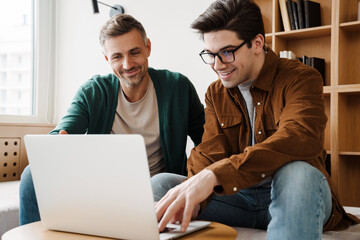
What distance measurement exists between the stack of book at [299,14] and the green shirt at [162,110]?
45.5 inches

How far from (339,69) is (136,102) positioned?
137cm

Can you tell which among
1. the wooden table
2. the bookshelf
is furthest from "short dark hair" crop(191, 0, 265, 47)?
the bookshelf

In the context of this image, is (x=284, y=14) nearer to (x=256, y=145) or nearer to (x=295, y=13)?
(x=295, y=13)

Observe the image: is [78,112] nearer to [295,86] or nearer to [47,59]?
[295,86]

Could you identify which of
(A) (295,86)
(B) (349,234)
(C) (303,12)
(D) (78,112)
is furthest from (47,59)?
(B) (349,234)

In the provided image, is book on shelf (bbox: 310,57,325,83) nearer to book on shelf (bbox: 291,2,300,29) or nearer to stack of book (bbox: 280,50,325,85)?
stack of book (bbox: 280,50,325,85)

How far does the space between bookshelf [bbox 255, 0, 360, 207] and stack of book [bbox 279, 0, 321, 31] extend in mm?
47

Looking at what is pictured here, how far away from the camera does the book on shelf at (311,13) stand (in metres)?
2.57

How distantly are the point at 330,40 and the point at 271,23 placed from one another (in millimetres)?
437

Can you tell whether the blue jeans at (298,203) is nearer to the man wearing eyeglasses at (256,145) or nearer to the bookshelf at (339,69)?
the man wearing eyeglasses at (256,145)

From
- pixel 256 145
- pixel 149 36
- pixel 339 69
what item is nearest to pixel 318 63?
pixel 339 69

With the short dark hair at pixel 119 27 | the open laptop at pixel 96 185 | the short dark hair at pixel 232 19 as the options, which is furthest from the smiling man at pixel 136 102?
the open laptop at pixel 96 185

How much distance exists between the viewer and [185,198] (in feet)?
2.91

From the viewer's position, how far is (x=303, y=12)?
262 cm
